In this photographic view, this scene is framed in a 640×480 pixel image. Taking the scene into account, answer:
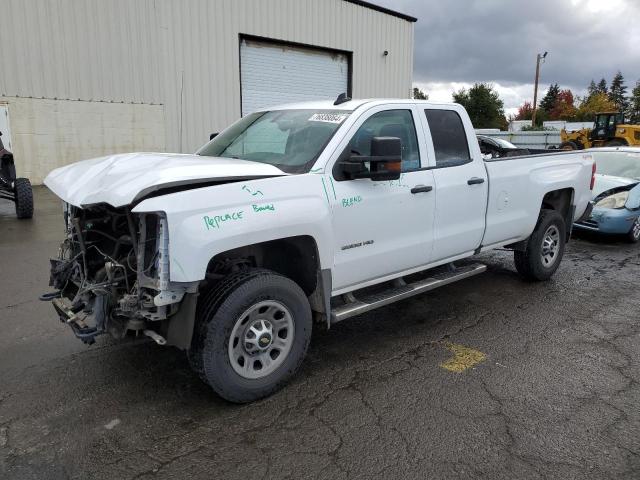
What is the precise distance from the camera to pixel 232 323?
3.25 meters

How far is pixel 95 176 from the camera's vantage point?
3.47 metres

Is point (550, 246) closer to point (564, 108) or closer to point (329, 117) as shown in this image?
point (329, 117)

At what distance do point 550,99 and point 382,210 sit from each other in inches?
4456

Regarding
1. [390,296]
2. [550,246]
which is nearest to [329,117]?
[390,296]

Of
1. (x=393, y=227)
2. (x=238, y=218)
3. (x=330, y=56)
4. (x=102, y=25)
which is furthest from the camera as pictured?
(x=330, y=56)

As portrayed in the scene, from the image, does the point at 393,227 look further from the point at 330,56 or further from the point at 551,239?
the point at 330,56

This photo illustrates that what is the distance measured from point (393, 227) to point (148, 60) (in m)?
13.2

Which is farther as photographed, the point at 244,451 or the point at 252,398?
the point at 252,398

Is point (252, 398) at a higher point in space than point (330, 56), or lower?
lower

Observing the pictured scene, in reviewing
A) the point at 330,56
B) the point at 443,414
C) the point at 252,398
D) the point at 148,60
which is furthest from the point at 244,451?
the point at 330,56

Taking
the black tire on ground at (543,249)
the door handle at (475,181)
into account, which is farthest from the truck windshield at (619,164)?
the door handle at (475,181)

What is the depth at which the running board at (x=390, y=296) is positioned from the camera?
3.91 metres

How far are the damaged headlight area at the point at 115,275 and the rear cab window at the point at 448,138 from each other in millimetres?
2660

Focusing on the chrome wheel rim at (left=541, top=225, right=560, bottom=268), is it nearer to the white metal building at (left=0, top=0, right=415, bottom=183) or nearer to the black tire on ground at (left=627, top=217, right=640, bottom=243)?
the black tire on ground at (left=627, top=217, right=640, bottom=243)
